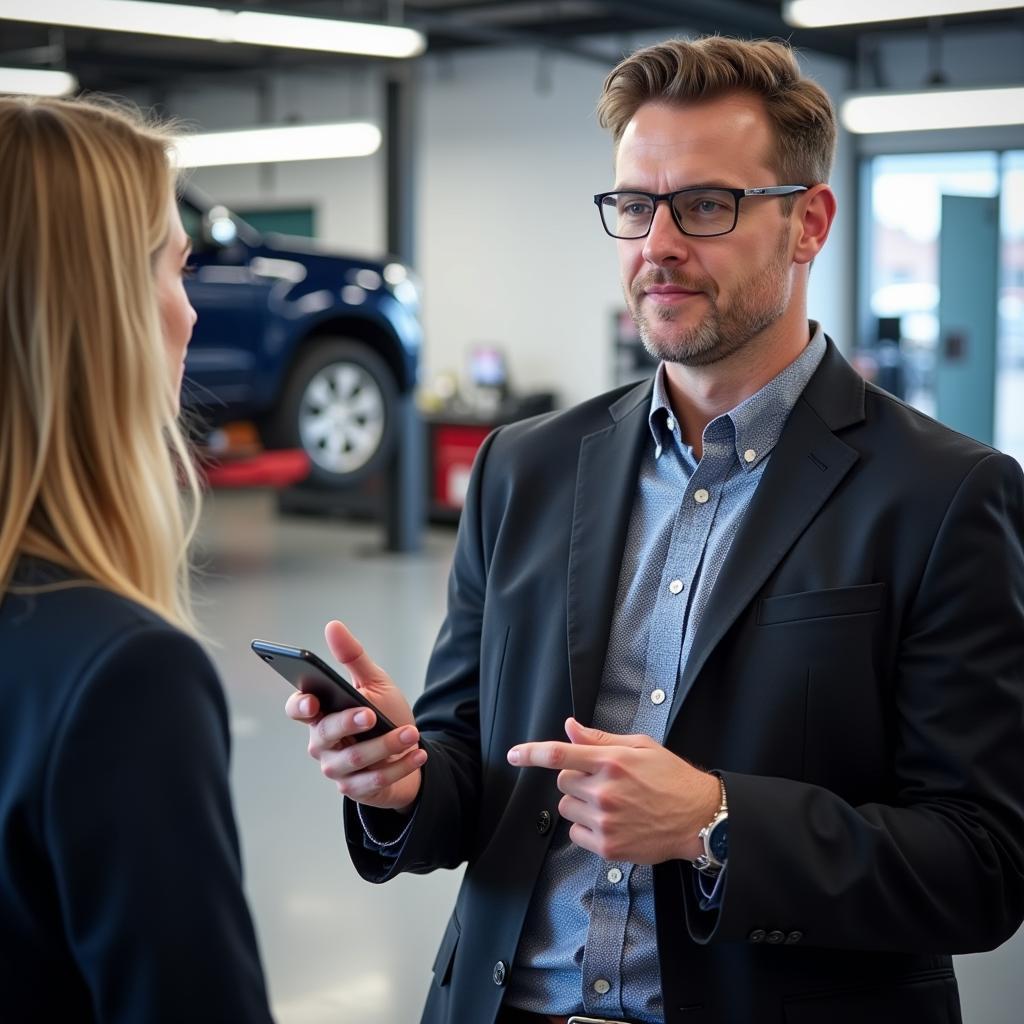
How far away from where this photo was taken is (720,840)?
1351 millimetres

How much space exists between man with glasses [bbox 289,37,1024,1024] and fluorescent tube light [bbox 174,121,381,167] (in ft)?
21.6

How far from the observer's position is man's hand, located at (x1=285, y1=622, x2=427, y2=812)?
56.9 inches

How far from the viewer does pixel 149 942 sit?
93cm

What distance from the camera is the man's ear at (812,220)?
171 cm

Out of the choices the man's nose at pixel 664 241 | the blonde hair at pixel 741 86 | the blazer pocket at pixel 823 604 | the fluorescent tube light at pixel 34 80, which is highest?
the fluorescent tube light at pixel 34 80

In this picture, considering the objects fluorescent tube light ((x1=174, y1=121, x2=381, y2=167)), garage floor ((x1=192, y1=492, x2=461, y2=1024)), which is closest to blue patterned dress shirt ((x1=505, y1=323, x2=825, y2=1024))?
garage floor ((x1=192, y1=492, x2=461, y2=1024))

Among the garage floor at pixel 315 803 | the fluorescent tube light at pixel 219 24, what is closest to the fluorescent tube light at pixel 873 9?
the fluorescent tube light at pixel 219 24

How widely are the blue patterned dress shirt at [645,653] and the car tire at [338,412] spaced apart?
5.98 metres

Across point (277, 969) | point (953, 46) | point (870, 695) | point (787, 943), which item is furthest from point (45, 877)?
point (953, 46)

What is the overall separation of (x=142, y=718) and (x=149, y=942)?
0.50 feet

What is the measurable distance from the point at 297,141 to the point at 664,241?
7072mm

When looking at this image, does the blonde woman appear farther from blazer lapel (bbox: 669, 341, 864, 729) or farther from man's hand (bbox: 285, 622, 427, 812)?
blazer lapel (bbox: 669, 341, 864, 729)

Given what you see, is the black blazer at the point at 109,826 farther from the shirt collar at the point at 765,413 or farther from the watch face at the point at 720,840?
the shirt collar at the point at 765,413

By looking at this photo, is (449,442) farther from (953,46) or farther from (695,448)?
(695,448)
